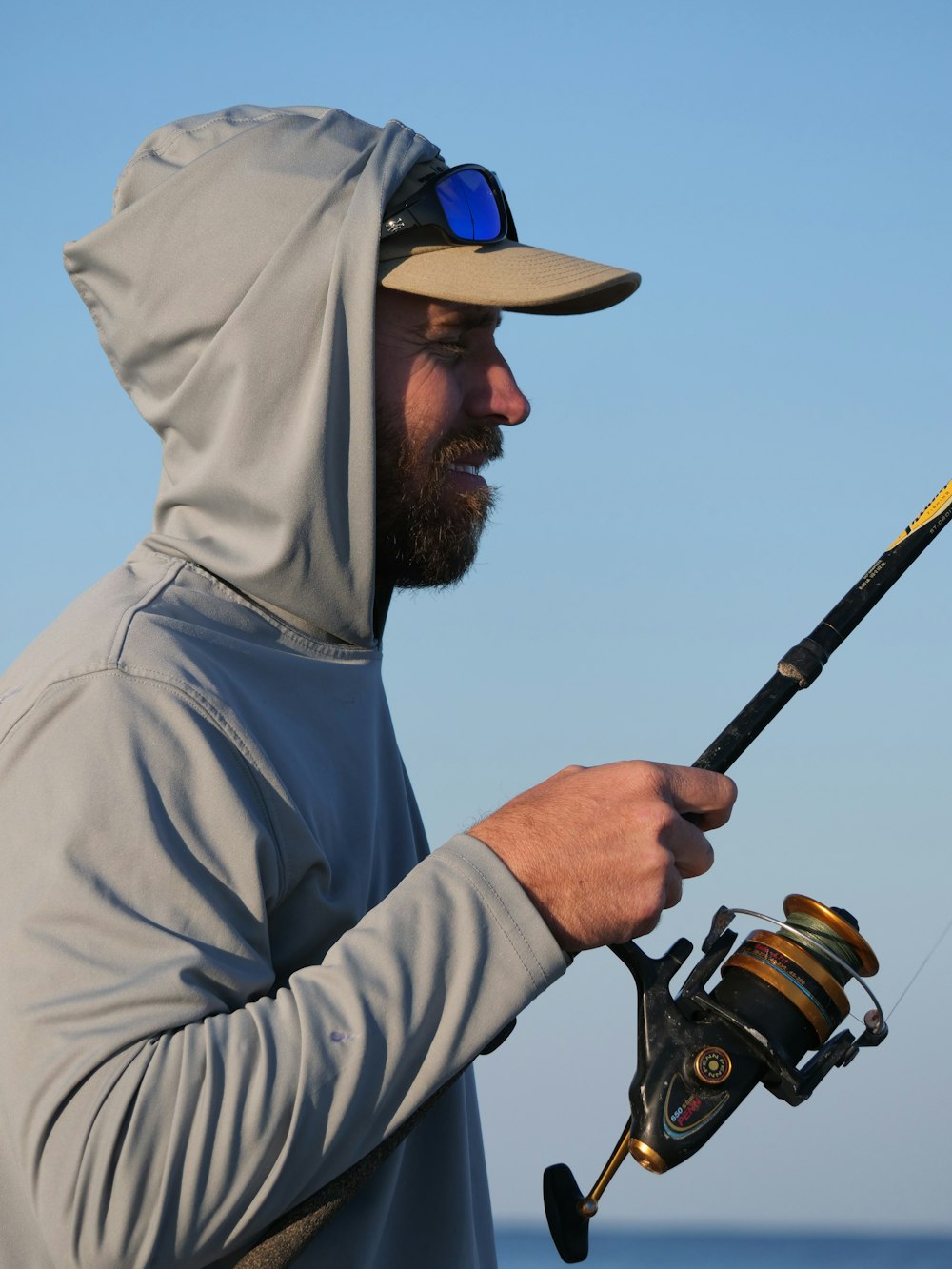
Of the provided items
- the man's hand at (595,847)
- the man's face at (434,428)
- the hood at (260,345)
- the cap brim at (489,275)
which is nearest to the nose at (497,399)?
the man's face at (434,428)

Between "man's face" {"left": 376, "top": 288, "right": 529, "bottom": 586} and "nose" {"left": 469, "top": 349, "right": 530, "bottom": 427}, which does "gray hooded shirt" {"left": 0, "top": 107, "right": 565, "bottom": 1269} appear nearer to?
"man's face" {"left": 376, "top": 288, "right": 529, "bottom": 586}

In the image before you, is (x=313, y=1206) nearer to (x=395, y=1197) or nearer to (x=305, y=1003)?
(x=305, y=1003)

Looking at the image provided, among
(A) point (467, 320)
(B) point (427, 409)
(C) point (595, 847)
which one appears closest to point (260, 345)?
(B) point (427, 409)

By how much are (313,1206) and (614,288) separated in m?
1.75

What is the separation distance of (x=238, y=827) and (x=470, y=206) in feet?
4.30

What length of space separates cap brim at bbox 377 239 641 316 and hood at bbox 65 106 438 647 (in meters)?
0.12

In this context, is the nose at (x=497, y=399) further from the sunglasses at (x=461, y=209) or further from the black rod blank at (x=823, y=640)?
the black rod blank at (x=823, y=640)

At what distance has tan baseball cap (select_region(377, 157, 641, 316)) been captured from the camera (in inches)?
104

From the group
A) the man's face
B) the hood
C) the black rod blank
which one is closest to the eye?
the man's face

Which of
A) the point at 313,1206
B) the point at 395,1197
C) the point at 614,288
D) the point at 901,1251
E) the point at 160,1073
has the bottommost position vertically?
the point at 901,1251

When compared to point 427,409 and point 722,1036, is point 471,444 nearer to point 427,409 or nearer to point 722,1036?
point 427,409

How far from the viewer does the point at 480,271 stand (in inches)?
106

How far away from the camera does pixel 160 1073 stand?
172cm

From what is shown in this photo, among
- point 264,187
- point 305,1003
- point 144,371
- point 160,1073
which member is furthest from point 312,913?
point 264,187
